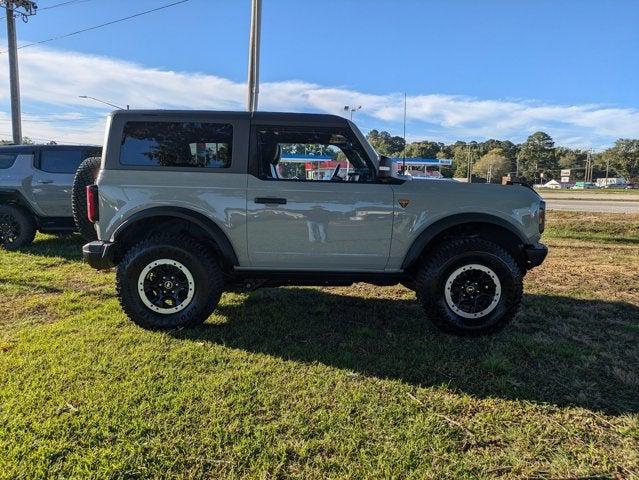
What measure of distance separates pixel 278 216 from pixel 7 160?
6.75 m

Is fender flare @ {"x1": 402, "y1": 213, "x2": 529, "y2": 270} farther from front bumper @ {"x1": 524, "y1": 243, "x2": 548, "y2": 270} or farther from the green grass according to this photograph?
the green grass

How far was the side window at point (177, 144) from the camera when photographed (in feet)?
13.6

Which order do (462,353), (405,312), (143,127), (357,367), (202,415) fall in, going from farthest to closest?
(405,312) < (143,127) < (462,353) < (357,367) < (202,415)

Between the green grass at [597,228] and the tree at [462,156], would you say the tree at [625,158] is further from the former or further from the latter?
the green grass at [597,228]

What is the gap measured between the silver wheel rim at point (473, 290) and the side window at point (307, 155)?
1.18 meters

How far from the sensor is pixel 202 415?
9.07 feet

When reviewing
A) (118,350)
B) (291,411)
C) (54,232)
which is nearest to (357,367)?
(291,411)

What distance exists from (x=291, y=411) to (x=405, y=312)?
92.5 inches

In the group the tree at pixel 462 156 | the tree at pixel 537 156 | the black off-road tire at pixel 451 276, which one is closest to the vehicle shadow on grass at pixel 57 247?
the black off-road tire at pixel 451 276

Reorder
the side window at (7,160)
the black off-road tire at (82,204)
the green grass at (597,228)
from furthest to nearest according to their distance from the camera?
the green grass at (597,228) < the side window at (7,160) < the black off-road tire at (82,204)

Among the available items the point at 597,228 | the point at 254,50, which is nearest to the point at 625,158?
A: the point at 597,228

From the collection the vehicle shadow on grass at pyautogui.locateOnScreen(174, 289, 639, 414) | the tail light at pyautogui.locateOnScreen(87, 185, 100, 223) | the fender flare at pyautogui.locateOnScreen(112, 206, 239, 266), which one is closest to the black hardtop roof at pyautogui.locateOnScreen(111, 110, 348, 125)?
the tail light at pyautogui.locateOnScreen(87, 185, 100, 223)

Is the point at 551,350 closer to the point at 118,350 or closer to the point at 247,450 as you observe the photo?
the point at 247,450

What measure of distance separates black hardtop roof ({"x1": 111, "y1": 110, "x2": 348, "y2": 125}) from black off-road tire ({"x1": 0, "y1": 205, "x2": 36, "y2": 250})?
5.24 metres
